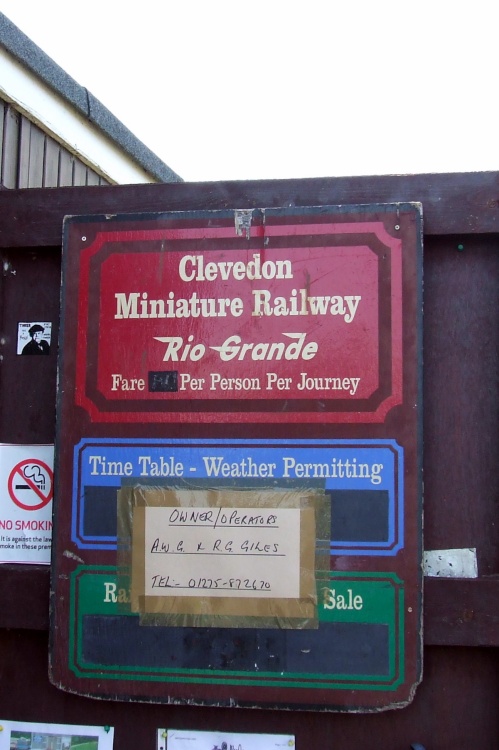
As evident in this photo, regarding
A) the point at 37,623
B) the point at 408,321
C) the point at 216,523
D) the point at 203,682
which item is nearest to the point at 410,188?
the point at 408,321

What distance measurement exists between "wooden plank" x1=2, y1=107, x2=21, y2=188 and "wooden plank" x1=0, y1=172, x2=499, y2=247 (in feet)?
1.33

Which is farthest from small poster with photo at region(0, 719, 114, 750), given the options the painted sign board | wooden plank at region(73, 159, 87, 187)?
wooden plank at region(73, 159, 87, 187)

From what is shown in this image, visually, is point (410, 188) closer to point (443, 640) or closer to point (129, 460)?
point (129, 460)

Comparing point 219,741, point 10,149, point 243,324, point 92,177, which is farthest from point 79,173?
point 219,741

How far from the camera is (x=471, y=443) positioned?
1835mm

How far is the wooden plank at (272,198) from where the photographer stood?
185 cm

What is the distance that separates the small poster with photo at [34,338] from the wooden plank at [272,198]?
228 mm

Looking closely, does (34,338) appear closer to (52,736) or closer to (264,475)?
(264,475)

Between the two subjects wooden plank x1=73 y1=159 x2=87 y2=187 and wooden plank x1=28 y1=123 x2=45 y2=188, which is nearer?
wooden plank x1=28 y1=123 x2=45 y2=188

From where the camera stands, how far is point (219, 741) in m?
1.85

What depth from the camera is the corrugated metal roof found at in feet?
Answer: 7.93

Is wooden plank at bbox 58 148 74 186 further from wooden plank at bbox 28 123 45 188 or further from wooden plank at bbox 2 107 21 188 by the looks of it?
wooden plank at bbox 2 107 21 188

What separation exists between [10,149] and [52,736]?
1837mm

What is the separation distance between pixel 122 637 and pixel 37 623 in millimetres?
253
